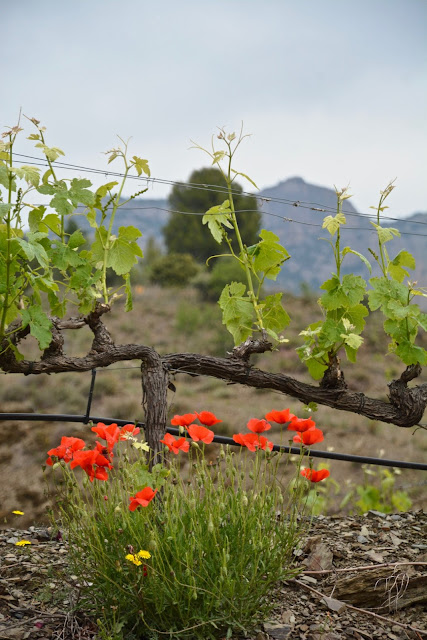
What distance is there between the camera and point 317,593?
1938 millimetres

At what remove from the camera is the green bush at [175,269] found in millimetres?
15805

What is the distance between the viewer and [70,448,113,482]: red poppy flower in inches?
65.2

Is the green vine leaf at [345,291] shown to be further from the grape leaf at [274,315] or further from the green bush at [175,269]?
the green bush at [175,269]

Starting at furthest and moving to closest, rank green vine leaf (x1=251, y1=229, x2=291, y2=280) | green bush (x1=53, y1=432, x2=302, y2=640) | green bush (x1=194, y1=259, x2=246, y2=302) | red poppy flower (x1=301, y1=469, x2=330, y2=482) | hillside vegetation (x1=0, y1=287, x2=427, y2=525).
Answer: green bush (x1=194, y1=259, x2=246, y2=302) < hillside vegetation (x1=0, y1=287, x2=427, y2=525) < green vine leaf (x1=251, y1=229, x2=291, y2=280) < red poppy flower (x1=301, y1=469, x2=330, y2=482) < green bush (x1=53, y1=432, x2=302, y2=640)

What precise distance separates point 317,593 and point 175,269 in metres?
14.1

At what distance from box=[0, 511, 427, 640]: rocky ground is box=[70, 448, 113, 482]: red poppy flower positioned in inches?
15.5

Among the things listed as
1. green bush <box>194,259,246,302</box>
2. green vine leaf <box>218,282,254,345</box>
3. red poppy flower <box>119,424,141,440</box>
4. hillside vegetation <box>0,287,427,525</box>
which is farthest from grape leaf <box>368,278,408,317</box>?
green bush <box>194,259,246,302</box>

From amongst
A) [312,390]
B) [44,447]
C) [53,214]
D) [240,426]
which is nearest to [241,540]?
[312,390]

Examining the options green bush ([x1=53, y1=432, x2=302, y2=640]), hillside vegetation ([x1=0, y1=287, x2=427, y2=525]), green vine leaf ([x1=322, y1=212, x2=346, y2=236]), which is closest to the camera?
green bush ([x1=53, y1=432, x2=302, y2=640])

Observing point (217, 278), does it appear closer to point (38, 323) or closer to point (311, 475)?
point (38, 323)

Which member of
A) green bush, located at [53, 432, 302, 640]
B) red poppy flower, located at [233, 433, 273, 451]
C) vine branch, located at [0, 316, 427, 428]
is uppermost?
vine branch, located at [0, 316, 427, 428]

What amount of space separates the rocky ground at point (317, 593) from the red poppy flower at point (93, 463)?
15.5 inches

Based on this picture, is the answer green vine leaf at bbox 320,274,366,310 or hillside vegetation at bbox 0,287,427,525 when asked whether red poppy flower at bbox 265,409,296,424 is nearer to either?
green vine leaf at bbox 320,274,366,310

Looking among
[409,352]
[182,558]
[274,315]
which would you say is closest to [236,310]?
[274,315]
